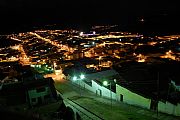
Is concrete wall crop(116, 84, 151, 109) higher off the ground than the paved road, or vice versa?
concrete wall crop(116, 84, 151, 109)

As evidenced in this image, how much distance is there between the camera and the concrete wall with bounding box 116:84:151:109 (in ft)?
80.6

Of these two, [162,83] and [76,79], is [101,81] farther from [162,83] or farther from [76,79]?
[162,83]

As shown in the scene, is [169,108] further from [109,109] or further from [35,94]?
[35,94]

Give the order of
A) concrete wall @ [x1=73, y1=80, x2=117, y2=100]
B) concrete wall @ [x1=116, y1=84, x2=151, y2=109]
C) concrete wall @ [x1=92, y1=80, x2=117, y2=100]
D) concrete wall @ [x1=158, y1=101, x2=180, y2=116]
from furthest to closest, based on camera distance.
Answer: concrete wall @ [x1=73, y1=80, x2=117, y2=100]
concrete wall @ [x1=92, y1=80, x2=117, y2=100]
concrete wall @ [x1=116, y1=84, x2=151, y2=109]
concrete wall @ [x1=158, y1=101, x2=180, y2=116]

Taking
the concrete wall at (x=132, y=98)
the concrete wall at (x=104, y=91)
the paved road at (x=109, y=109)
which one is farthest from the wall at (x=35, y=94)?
the concrete wall at (x=132, y=98)

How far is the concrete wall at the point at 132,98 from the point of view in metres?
24.6

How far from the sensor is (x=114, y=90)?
31.3 metres

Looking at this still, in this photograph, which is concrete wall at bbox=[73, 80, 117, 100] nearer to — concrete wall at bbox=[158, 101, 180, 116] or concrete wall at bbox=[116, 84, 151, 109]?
concrete wall at bbox=[116, 84, 151, 109]

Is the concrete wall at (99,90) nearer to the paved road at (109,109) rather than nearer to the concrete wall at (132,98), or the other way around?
the paved road at (109,109)

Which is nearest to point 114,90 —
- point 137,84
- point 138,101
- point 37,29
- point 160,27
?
point 137,84

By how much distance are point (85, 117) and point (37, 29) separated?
175 m

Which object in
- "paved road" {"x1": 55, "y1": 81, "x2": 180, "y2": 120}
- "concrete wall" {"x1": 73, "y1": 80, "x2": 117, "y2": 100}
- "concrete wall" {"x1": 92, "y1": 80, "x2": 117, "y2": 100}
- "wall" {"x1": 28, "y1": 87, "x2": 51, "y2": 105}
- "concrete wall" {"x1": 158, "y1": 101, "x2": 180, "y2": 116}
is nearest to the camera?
"concrete wall" {"x1": 158, "y1": 101, "x2": 180, "y2": 116}

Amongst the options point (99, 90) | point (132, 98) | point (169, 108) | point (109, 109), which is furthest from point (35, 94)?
point (169, 108)

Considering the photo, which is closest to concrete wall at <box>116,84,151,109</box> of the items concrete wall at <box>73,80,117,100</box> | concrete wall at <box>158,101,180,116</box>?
concrete wall at <box>73,80,117,100</box>
